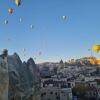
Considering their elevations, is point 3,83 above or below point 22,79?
below

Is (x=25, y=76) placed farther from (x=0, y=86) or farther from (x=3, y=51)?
(x=0, y=86)

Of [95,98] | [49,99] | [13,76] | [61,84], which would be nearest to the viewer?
[13,76]

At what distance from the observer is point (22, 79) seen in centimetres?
5034

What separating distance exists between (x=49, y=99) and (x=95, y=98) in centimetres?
1280

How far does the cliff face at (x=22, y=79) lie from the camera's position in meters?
45.0

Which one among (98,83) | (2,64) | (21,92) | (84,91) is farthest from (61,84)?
Result: (2,64)

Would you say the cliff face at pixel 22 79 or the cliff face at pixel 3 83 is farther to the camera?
the cliff face at pixel 22 79

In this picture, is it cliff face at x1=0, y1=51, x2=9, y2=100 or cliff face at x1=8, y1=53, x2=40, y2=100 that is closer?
cliff face at x1=0, y1=51, x2=9, y2=100

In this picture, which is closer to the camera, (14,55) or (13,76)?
(13,76)

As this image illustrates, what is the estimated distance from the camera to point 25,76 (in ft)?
170

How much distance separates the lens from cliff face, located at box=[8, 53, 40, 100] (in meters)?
45.0

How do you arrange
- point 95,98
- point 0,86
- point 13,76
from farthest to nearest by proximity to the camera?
1. point 95,98
2. point 13,76
3. point 0,86

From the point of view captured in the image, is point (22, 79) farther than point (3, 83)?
Yes

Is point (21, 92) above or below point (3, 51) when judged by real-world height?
below
